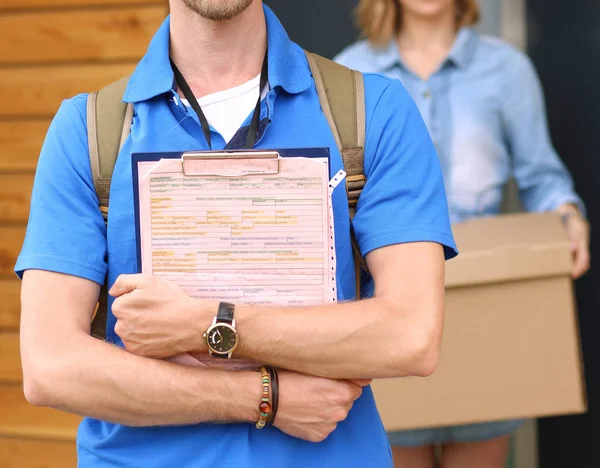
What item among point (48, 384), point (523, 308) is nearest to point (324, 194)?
point (48, 384)

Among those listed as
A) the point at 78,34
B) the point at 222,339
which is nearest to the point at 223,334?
the point at 222,339

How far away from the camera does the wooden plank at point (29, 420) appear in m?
3.54

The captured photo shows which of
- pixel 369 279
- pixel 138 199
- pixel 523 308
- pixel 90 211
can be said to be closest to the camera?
pixel 138 199

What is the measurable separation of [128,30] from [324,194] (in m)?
2.17

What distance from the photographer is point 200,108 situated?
1.50 m

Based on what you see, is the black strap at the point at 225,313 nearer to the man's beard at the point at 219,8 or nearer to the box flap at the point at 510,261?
the man's beard at the point at 219,8

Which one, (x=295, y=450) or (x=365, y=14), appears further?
(x=365, y=14)

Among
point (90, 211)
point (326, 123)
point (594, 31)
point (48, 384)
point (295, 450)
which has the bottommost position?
point (295, 450)

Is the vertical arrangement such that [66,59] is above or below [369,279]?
above

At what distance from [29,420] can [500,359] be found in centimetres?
204

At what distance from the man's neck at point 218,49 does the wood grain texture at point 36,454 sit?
7.62 ft

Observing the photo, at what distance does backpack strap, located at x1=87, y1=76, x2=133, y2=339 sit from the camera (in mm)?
1459

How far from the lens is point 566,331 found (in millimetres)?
2312

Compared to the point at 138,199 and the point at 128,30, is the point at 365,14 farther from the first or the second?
the point at 138,199
